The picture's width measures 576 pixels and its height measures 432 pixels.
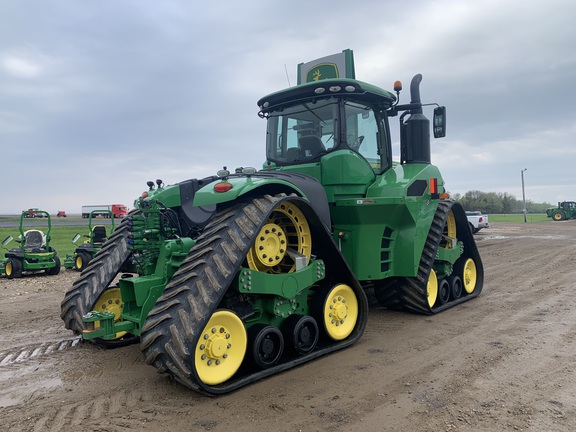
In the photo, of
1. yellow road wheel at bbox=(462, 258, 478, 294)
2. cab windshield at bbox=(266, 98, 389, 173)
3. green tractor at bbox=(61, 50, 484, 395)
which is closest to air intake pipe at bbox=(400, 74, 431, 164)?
green tractor at bbox=(61, 50, 484, 395)

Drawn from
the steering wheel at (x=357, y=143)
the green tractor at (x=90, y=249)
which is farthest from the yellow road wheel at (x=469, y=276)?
the green tractor at (x=90, y=249)

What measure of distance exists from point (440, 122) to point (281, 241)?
407cm

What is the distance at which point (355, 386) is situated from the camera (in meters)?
4.25

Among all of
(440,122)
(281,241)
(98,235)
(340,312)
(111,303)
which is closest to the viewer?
(281,241)

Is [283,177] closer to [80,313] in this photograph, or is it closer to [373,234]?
[373,234]

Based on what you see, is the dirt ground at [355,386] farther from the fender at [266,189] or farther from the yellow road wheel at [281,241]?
the fender at [266,189]

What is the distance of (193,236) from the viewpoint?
18.9 feet

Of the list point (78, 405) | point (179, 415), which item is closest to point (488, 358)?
point (179, 415)

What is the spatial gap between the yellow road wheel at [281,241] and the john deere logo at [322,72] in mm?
3101

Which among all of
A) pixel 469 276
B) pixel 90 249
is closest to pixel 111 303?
pixel 469 276

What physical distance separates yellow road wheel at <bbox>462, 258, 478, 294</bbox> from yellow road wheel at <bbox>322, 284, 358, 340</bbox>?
3727 millimetres

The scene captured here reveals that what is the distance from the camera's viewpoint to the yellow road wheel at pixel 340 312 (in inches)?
203

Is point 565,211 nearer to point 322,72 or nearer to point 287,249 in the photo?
point 322,72

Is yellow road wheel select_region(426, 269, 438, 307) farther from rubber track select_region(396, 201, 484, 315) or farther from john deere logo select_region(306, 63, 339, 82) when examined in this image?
john deere logo select_region(306, 63, 339, 82)
